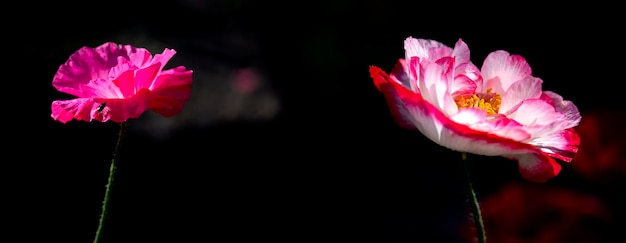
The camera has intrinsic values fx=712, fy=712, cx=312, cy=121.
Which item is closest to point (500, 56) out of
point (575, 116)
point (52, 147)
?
point (575, 116)

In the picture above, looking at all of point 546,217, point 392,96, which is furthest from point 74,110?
point 546,217

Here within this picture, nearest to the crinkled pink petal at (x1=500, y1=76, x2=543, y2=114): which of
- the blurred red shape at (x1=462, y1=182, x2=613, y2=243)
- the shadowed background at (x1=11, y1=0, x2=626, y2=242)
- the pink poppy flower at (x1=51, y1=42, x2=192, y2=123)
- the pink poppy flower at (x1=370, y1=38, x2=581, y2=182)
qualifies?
the pink poppy flower at (x1=370, y1=38, x2=581, y2=182)

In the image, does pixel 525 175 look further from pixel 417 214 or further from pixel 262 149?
pixel 262 149

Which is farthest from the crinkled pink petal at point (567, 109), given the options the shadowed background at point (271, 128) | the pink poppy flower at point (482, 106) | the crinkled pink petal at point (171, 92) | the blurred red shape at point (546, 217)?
the shadowed background at point (271, 128)

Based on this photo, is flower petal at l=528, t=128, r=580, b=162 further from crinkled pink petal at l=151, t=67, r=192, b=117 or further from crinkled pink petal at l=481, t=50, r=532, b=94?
crinkled pink petal at l=151, t=67, r=192, b=117

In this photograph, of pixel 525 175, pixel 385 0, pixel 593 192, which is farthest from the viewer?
pixel 385 0

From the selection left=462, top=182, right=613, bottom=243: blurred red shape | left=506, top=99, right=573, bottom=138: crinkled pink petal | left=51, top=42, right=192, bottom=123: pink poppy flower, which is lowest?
left=462, top=182, right=613, bottom=243: blurred red shape

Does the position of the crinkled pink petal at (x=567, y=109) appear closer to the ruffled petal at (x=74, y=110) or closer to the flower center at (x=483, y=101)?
the flower center at (x=483, y=101)
